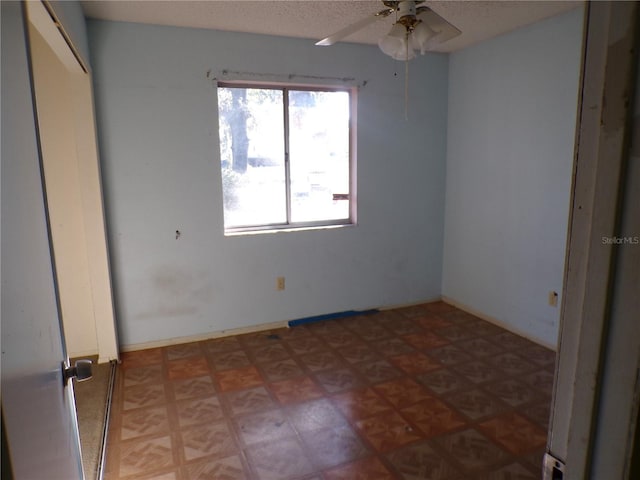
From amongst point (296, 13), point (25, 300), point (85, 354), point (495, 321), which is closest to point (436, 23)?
point (296, 13)

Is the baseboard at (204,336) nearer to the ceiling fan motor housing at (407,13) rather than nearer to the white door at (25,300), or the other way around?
the white door at (25,300)

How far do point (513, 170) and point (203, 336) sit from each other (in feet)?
9.41

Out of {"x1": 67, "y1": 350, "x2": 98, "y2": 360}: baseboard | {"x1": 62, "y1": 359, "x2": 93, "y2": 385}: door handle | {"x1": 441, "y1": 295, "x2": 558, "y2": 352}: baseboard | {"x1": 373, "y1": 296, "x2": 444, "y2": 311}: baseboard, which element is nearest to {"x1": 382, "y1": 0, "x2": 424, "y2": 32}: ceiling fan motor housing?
{"x1": 62, "y1": 359, "x2": 93, "y2": 385}: door handle

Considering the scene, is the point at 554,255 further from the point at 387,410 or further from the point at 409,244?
the point at 387,410

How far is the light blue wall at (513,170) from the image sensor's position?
3107 millimetres

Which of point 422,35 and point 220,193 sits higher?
point 422,35

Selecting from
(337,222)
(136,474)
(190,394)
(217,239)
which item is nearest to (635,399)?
(136,474)

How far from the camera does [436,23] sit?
6.68ft

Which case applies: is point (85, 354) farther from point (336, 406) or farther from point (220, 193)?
point (336, 406)

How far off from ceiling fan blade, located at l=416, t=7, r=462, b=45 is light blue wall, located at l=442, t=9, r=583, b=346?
4.58 ft

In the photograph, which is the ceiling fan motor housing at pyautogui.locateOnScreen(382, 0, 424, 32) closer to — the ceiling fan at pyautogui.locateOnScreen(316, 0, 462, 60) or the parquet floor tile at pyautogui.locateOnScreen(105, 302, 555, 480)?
the ceiling fan at pyautogui.locateOnScreen(316, 0, 462, 60)

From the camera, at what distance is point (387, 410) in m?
2.53

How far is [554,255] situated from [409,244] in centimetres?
131

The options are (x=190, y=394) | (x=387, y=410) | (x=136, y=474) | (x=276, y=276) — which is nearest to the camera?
(x=136, y=474)
